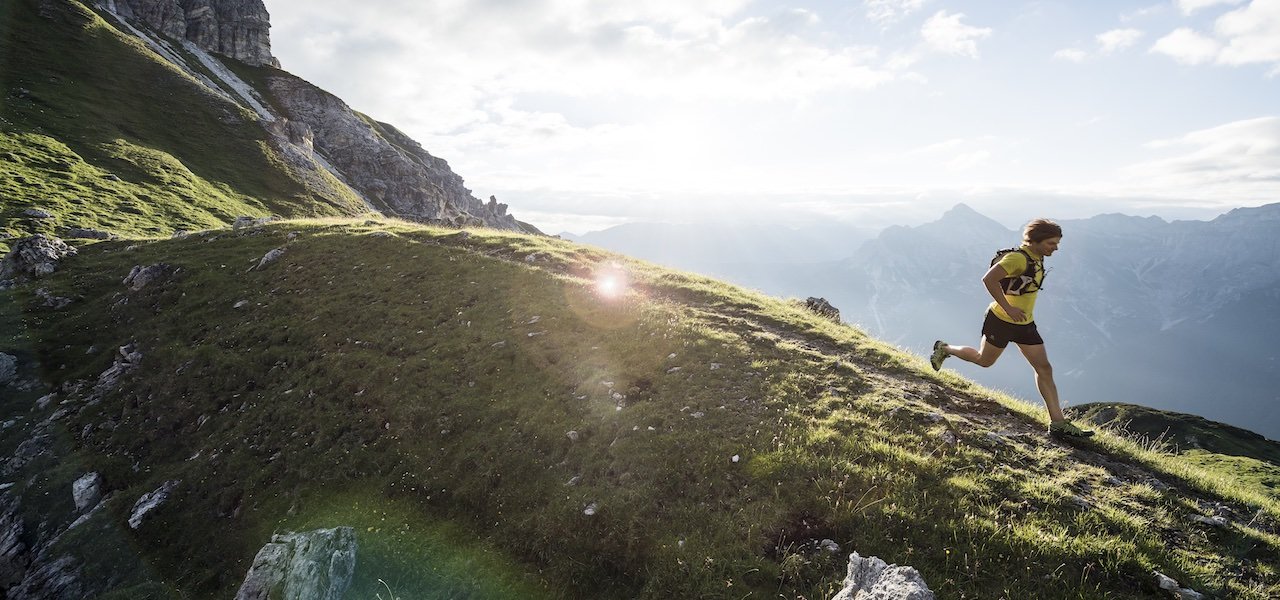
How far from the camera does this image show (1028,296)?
432 inches

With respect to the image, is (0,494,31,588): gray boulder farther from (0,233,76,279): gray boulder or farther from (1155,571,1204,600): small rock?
(1155,571,1204,600): small rock

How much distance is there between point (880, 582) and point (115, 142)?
8545cm

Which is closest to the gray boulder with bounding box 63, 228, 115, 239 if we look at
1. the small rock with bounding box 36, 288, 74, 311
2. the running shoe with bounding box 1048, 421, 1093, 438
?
the small rock with bounding box 36, 288, 74, 311

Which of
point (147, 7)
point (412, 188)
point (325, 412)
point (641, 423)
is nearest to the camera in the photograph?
point (641, 423)

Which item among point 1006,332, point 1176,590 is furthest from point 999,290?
point 1176,590

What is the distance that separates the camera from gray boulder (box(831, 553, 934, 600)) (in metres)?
6.39

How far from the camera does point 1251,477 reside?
63.6ft

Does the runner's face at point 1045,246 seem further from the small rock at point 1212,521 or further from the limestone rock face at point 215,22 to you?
the limestone rock face at point 215,22

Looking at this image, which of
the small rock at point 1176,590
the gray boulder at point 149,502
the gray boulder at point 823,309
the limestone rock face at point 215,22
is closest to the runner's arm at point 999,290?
the small rock at point 1176,590

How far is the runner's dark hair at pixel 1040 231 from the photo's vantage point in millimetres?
11031

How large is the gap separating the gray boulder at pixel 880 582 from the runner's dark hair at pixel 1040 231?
27.0 feet

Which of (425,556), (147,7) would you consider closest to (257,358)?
(425,556)

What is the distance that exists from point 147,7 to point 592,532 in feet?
516

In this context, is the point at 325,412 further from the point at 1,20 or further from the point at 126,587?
the point at 1,20
